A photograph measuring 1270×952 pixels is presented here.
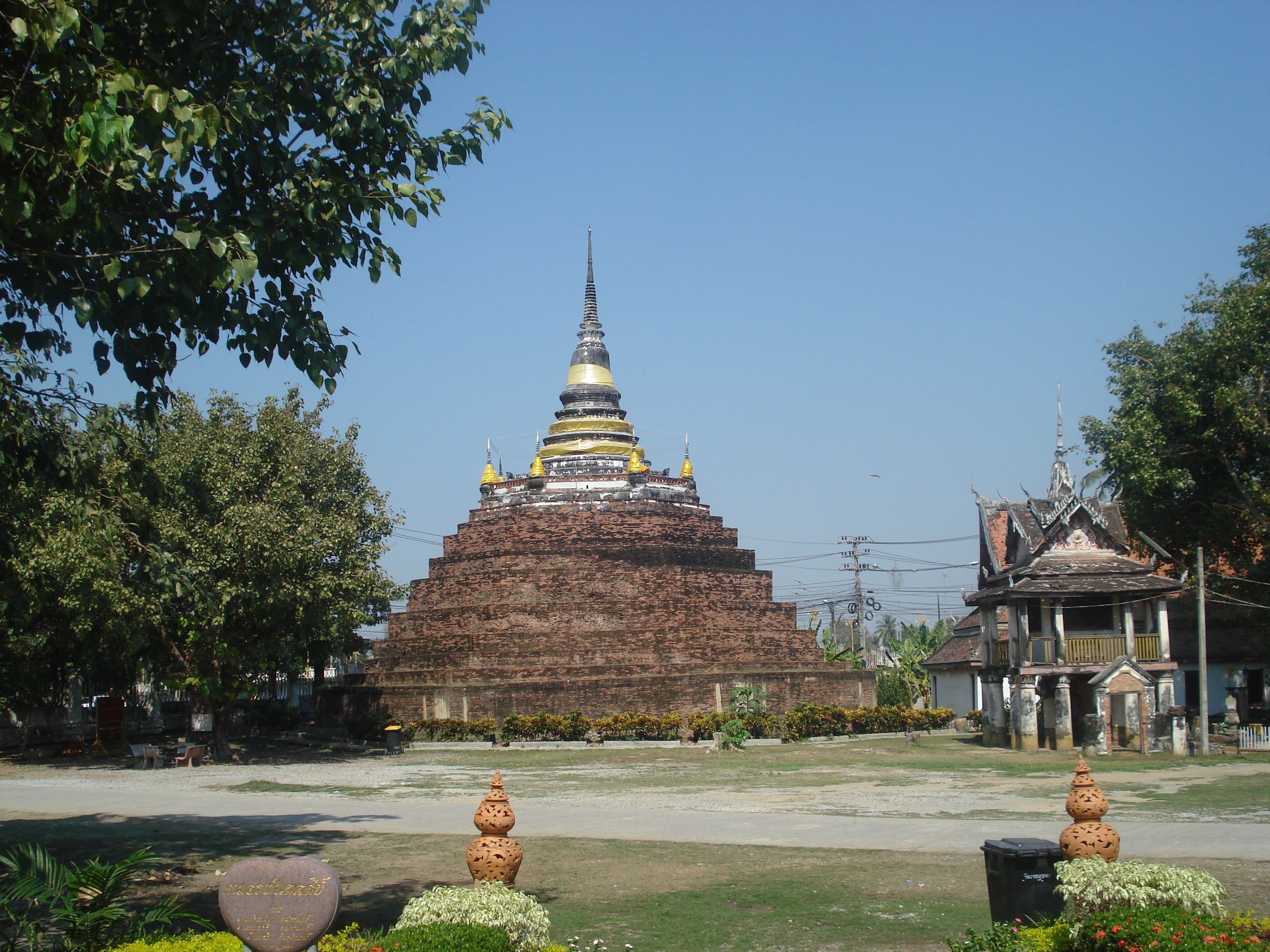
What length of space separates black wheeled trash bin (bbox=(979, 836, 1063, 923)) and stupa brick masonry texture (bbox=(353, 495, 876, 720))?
26.5 m

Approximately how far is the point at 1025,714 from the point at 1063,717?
0.90 meters

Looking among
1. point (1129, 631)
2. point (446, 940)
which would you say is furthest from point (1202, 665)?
point (446, 940)

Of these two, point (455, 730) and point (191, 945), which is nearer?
point (191, 945)

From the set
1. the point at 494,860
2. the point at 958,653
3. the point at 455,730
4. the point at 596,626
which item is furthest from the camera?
the point at 958,653

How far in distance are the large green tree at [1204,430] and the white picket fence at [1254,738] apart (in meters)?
4.59

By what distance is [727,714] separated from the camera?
31.7 m

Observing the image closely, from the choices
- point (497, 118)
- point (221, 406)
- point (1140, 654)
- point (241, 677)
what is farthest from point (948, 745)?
point (497, 118)

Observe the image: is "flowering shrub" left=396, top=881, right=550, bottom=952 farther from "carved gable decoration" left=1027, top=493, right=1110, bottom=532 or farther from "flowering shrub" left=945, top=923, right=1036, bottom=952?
"carved gable decoration" left=1027, top=493, right=1110, bottom=532

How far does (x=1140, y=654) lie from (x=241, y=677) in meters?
22.7

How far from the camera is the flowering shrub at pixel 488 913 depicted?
7.17 m

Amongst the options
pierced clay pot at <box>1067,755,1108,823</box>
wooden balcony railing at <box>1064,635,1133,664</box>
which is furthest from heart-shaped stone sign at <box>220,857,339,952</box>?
wooden balcony railing at <box>1064,635,1133,664</box>

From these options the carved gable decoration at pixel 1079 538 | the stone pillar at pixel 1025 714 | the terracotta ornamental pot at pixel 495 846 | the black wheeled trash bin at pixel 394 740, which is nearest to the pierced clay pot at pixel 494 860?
the terracotta ornamental pot at pixel 495 846

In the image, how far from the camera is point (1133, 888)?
7.56m

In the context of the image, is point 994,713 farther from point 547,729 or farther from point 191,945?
point 191,945
